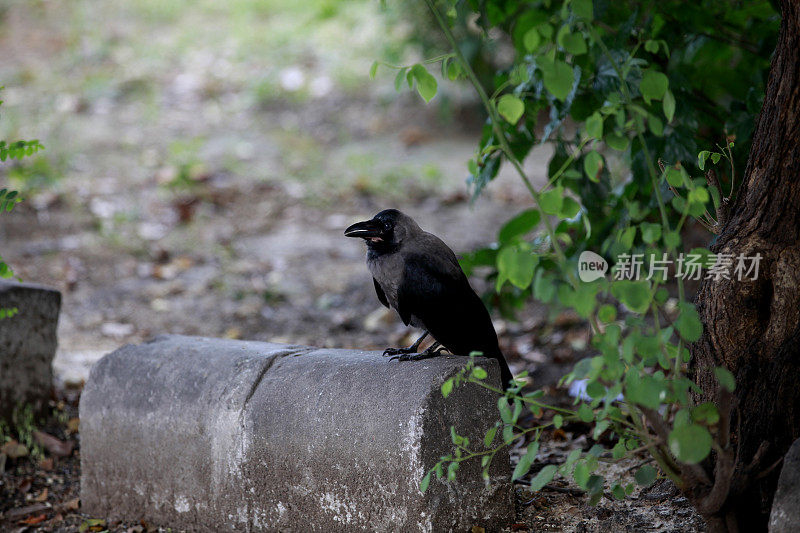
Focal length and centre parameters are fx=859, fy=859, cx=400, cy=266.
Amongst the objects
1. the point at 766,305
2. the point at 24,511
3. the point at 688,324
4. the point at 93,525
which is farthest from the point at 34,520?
the point at 766,305

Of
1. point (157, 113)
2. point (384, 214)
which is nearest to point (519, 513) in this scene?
point (384, 214)

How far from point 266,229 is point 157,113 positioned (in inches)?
111

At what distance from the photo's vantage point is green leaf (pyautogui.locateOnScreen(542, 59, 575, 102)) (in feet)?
6.21

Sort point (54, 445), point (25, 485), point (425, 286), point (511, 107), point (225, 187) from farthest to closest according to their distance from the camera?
point (225, 187)
point (54, 445)
point (25, 485)
point (425, 286)
point (511, 107)

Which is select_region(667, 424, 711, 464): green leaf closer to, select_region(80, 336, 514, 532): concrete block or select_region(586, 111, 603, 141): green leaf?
select_region(586, 111, 603, 141): green leaf

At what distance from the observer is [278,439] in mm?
2734

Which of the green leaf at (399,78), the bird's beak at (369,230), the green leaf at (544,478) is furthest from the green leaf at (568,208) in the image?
the bird's beak at (369,230)

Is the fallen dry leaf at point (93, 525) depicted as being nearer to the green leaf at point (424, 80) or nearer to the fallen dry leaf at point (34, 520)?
the fallen dry leaf at point (34, 520)

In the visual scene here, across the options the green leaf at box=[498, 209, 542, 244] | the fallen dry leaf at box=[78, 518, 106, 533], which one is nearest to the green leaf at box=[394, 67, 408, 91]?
the green leaf at box=[498, 209, 542, 244]

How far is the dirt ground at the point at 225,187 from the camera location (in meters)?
4.86

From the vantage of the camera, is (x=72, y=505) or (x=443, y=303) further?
(x=72, y=505)

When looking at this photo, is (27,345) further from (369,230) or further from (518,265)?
(518,265)

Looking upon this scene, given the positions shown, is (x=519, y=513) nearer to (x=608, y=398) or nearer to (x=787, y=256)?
(x=608, y=398)

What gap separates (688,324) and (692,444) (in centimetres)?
27
